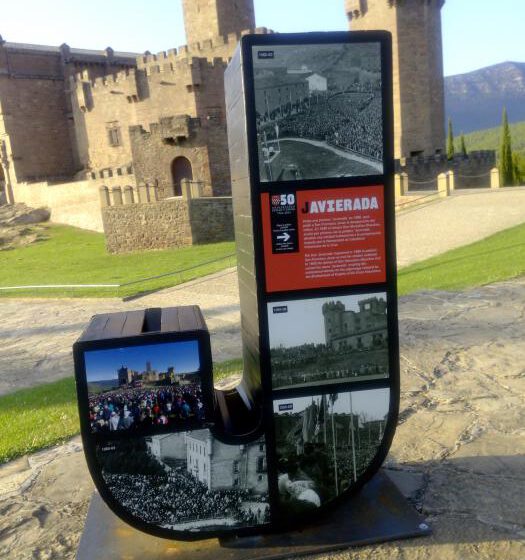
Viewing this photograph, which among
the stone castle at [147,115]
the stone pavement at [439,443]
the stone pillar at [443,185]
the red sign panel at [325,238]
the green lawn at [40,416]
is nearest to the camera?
the red sign panel at [325,238]

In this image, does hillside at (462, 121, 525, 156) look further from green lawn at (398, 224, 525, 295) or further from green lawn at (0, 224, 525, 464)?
green lawn at (0, 224, 525, 464)

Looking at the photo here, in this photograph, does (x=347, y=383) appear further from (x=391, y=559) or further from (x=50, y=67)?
(x=50, y=67)

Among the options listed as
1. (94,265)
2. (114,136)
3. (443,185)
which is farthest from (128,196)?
(114,136)

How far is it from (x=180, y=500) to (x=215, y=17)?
3822 cm

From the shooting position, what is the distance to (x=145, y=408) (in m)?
2.86

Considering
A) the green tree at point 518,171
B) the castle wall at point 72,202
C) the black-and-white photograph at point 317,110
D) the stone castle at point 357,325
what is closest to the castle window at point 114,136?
the castle wall at point 72,202

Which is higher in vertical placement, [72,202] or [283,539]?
[283,539]

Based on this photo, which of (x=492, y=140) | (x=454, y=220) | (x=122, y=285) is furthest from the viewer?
(x=492, y=140)

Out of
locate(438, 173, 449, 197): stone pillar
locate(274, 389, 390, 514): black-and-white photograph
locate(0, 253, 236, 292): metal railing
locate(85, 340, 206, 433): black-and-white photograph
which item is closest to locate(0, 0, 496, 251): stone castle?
locate(0, 253, 236, 292): metal railing

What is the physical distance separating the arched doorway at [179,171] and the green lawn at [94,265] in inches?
190

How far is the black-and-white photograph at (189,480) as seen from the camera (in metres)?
2.91

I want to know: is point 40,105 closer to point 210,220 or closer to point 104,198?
point 104,198

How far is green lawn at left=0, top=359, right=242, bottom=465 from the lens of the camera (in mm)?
4836

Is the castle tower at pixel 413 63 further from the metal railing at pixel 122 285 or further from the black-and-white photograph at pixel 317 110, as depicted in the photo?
the black-and-white photograph at pixel 317 110
